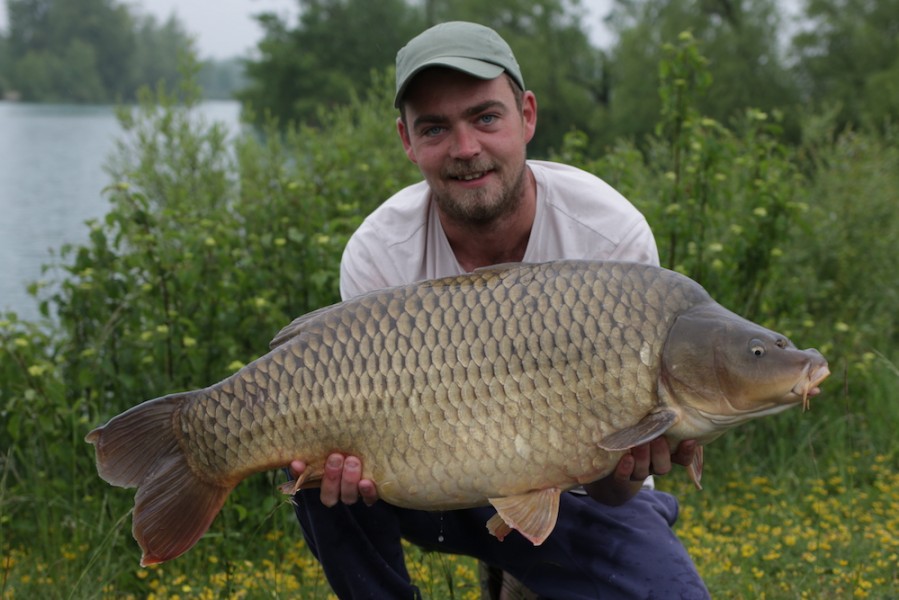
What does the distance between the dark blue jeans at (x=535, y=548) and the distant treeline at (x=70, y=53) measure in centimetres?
3437

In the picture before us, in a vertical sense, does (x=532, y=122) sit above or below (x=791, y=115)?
above

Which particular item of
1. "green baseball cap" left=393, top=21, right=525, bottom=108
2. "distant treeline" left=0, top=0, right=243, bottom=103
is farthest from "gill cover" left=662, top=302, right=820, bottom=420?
"distant treeline" left=0, top=0, right=243, bottom=103

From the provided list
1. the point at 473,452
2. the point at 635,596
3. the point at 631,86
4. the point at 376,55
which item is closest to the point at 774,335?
the point at 473,452

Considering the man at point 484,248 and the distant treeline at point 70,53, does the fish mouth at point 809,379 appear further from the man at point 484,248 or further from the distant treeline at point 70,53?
the distant treeline at point 70,53

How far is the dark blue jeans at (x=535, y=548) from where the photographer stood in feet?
5.98

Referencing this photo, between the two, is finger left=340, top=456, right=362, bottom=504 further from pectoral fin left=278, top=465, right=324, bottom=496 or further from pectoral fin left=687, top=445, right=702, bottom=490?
pectoral fin left=687, top=445, right=702, bottom=490

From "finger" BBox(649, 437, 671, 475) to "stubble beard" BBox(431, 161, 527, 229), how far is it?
0.55 meters

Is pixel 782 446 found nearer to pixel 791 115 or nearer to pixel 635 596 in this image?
pixel 635 596

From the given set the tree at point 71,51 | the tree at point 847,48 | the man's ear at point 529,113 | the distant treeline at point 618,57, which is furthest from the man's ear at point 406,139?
the tree at point 71,51

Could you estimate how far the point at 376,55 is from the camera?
22.2 m

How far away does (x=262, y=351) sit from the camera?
109 inches

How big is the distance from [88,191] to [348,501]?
33.3 feet

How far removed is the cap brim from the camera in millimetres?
1879

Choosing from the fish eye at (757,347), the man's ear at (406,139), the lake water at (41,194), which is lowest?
the lake water at (41,194)
